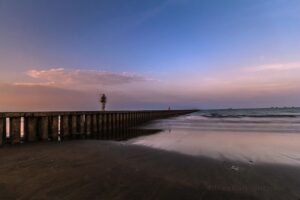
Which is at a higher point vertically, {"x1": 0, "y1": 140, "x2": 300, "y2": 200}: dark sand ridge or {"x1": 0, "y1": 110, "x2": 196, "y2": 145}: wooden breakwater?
{"x1": 0, "y1": 110, "x2": 196, "y2": 145}: wooden breakwater

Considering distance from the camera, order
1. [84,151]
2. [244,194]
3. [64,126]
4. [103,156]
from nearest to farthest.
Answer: [244,194] < [103,156] < [84,151] < [64,126]

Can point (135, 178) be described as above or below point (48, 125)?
below

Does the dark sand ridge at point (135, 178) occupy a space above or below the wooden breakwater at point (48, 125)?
below

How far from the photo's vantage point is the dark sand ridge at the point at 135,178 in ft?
15.2

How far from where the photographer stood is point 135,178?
18.3 feet

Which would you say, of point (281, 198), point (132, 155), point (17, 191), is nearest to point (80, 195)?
point (17, 191)

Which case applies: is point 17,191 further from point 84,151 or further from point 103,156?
point 84,151

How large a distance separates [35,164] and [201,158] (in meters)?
4.66

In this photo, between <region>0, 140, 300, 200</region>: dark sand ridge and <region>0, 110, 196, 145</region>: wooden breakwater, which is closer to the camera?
<region>0, 140, 300, 200</region>: dark sand ridge

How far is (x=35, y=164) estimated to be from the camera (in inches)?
261

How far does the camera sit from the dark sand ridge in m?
4.63

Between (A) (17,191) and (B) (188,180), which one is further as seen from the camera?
(B) (188,180)

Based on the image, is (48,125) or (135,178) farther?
(48,125)

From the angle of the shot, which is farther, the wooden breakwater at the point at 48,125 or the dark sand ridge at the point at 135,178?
the wooden breakwater at the point at 48,125
